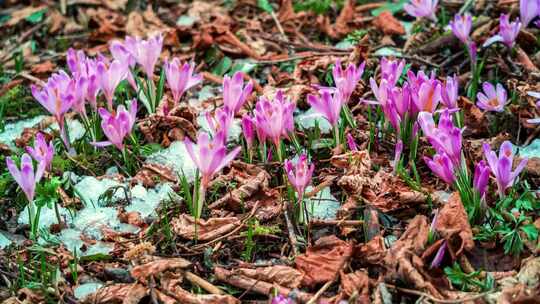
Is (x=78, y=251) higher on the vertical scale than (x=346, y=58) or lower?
lower

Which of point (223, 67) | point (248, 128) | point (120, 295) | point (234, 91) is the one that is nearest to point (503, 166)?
point (248, 128)

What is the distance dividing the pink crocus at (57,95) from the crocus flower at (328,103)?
911 millimetres

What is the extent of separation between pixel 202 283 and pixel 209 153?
0.41 m

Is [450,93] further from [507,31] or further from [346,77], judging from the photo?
[507,31]

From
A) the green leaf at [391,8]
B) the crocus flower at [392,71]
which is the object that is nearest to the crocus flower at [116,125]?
the crocus flower at [392,71]

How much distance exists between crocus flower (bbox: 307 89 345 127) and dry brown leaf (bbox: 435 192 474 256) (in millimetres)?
602

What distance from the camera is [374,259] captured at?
7.22 ft

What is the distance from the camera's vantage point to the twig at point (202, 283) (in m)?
2.20

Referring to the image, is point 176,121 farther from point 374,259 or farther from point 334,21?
point 334,21

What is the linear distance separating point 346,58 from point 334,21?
2.75 feet

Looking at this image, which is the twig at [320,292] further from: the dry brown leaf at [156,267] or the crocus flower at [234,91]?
the crocus flower at [234,91]

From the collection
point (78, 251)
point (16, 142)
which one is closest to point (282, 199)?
point (78, 251)

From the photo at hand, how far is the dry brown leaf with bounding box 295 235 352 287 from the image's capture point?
2.20 metres

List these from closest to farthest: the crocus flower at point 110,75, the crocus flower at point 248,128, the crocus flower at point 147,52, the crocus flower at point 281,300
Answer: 1. the crocus flower at point 281,300
2. the crocus flower at point 248,128
3. the crocus flower at point 110,75
4. the crocus flower at point 147,52
